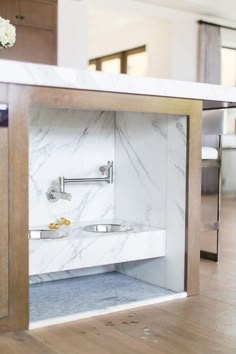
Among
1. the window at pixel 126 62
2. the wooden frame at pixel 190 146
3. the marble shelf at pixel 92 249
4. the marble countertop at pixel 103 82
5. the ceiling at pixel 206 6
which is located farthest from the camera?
the window at pixel 126 62

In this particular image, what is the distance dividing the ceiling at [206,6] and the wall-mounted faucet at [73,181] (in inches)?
175

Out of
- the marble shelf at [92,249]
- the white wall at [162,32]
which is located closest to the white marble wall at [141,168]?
the marble shelf at [92,249]

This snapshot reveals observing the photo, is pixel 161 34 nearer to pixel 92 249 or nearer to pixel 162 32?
pixel 162 32

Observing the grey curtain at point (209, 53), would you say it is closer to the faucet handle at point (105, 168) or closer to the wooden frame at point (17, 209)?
→ the faucet handle at point (105, 168)

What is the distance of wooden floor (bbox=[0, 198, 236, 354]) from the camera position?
1968mm

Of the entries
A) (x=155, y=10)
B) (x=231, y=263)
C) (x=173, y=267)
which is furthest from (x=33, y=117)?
(x=155, y=10)

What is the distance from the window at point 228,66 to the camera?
28.3 feet

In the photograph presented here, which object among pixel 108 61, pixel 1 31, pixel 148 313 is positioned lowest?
pixel 148 313

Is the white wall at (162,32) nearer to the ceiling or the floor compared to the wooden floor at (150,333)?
nearer to the ceiling

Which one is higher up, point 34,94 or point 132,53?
point 132,53

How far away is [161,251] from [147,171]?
47 cm

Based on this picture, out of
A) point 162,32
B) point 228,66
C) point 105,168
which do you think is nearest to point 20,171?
point 105,168

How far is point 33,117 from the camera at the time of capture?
290 cm

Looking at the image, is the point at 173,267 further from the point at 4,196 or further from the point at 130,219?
the point at 4,196
